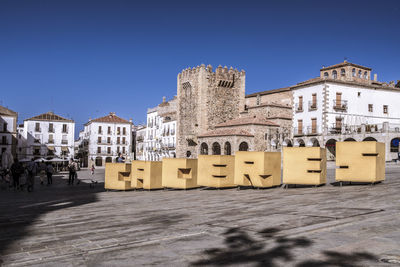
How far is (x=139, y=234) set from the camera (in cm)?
629

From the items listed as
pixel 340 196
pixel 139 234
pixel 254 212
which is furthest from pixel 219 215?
pixel 340 196

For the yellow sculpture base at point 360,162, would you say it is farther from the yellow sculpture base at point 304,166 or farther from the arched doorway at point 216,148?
the arched doorway at point 216,148

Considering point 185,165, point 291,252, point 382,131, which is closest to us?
point 291,252

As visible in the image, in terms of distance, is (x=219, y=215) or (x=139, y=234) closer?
(x=139, y=234)

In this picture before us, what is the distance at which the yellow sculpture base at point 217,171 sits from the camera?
14.6 m

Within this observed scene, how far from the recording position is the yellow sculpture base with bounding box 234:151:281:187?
45.1ft

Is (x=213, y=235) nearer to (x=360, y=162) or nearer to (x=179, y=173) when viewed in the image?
(x=360, y=162)

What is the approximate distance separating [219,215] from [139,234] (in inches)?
85.0

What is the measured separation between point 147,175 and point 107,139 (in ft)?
216

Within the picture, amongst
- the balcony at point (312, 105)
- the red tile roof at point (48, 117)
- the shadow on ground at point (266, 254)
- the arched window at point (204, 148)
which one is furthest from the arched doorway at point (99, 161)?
the shadow on ground at point (266, 254)

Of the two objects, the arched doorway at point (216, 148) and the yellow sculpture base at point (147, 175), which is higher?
the arched doorway at point (216, 148)

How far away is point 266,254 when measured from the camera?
194 inches

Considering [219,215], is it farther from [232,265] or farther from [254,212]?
[232,265]

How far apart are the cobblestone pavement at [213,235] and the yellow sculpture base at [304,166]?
155 inches
